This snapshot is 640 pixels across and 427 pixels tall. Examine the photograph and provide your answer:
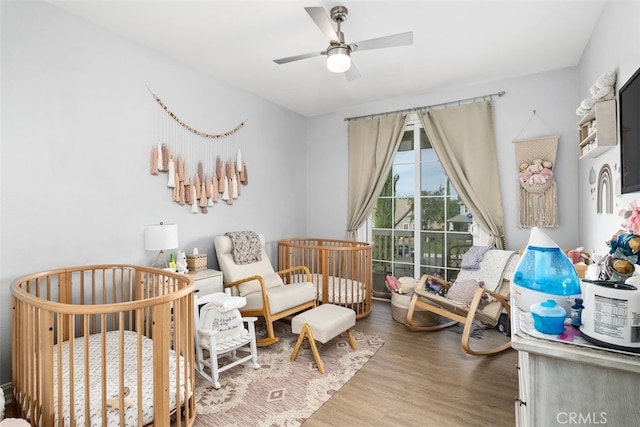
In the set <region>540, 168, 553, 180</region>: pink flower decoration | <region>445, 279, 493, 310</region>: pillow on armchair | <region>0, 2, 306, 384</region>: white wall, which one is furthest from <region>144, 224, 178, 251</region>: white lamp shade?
<region>540, 168, 553, 180</region>: pink flower decoration

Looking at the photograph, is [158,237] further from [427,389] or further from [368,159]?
[368,159]

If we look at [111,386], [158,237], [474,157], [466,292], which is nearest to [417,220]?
[474,157]

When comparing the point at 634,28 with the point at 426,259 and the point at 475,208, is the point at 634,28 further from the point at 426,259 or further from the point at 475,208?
the point at 426,259

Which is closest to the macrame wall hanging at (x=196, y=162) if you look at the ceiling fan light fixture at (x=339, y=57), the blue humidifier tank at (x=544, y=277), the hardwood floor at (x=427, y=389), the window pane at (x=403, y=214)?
the ceiling fan light fixture at (x=339, y=57)

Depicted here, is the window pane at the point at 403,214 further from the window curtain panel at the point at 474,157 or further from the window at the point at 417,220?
the window curtain panel at the point at 474,157

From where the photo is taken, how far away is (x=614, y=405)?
969mm

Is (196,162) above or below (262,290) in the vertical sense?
above

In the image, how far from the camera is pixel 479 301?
276 centimetres

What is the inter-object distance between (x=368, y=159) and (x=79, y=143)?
3188mm

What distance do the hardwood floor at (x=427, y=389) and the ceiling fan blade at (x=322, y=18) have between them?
2418 mm

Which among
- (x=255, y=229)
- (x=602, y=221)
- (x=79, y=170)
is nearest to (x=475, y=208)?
(x=602, y=221)

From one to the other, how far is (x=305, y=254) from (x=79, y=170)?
2623 millimetres

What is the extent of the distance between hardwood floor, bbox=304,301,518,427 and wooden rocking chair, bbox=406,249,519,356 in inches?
7.0

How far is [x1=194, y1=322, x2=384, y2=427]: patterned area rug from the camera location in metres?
1.95
